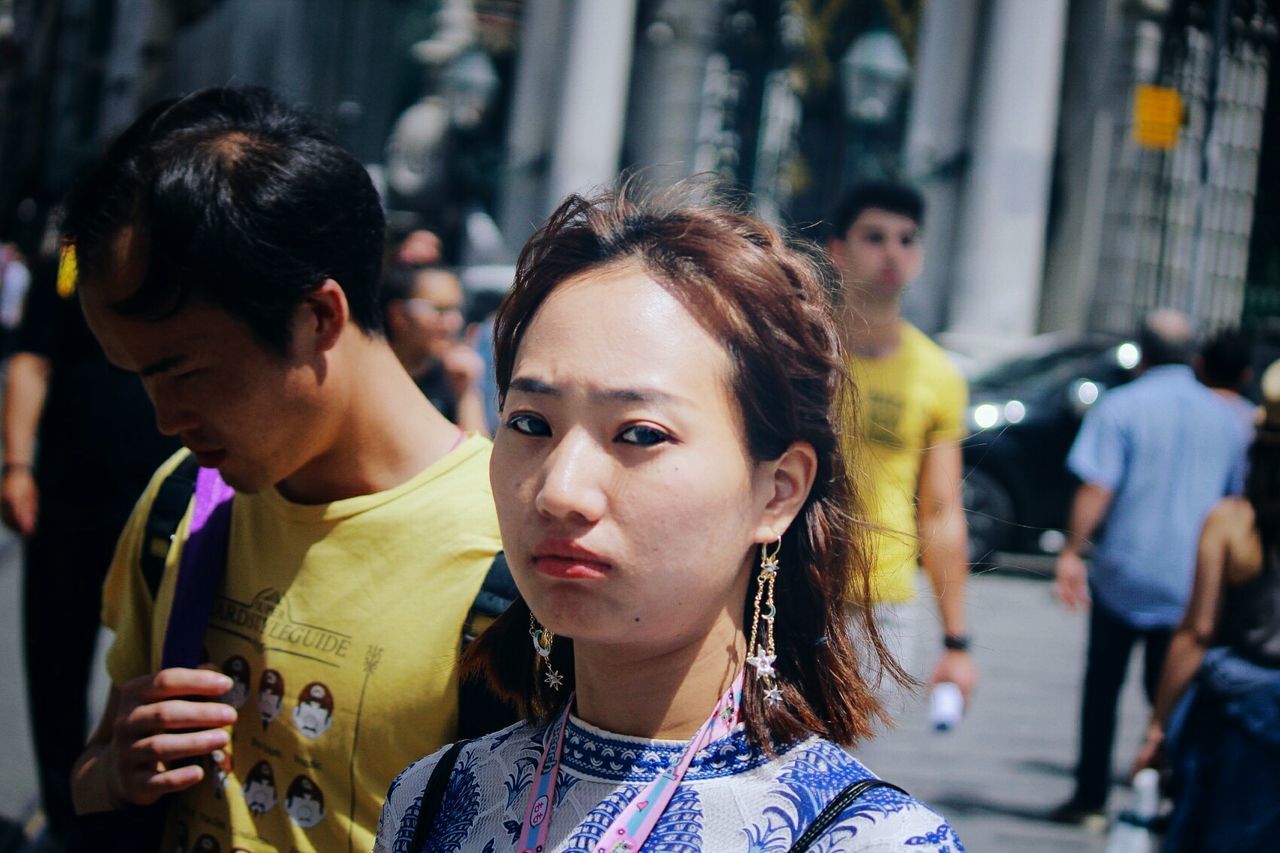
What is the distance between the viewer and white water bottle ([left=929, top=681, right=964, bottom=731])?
4461 millimetres

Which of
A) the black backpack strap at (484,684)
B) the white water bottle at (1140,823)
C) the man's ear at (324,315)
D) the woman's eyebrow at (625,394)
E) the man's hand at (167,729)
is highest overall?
the man's ear at (324,315)

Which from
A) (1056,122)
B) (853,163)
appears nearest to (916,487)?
(1056,122)

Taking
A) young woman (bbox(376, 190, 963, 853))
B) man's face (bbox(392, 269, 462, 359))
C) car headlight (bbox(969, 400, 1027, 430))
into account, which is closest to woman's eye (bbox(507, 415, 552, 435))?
young woman (bbox(376, 190, 963, 853))

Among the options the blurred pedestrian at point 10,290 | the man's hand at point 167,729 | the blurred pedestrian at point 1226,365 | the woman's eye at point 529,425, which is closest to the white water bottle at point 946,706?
the blurred pedestrian at point 1226,365

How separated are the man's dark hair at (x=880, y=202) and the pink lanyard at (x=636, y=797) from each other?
312 cm

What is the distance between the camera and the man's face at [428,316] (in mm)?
5363

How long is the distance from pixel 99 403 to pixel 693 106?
19.6 metres

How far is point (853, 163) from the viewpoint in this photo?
859 inches

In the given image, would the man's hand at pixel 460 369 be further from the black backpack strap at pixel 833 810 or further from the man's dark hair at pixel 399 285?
the black backpack strap at pixel 833 810

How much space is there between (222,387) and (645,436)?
0.82 m

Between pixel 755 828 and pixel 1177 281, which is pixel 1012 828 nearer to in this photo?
pixel 755 828

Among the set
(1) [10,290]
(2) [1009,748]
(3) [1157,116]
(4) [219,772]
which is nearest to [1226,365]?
(2) [1009,748]

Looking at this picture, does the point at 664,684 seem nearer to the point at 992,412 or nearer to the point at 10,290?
the point at 992,412

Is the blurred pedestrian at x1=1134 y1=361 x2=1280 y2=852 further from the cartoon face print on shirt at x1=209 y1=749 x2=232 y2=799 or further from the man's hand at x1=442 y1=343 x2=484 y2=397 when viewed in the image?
the man's hand at x1=442 y1=343 x2=484 y2=397
